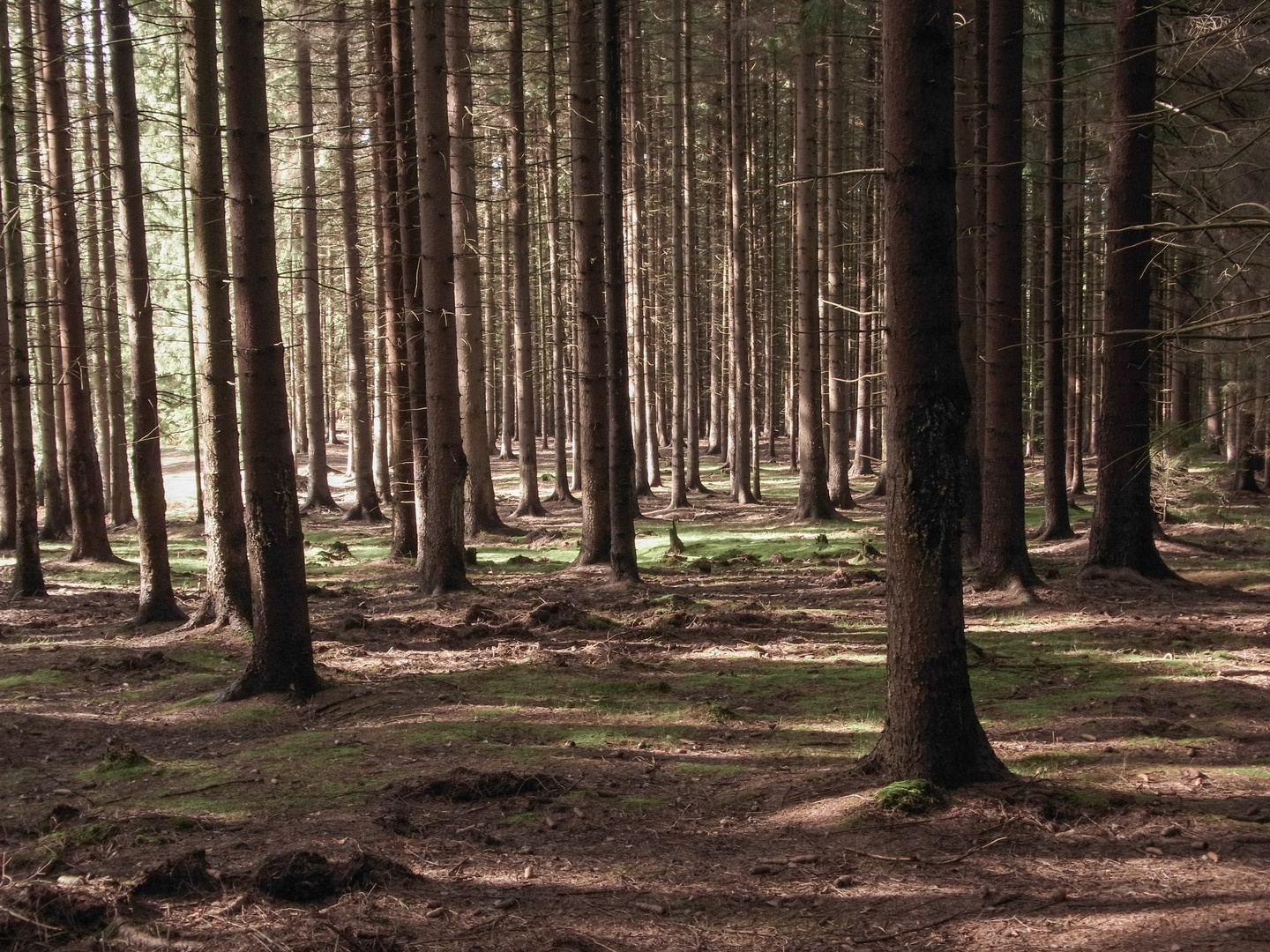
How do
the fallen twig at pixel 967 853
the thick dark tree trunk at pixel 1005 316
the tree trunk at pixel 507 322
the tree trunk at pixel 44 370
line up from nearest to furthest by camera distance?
the fallen twig at pixel 967 853, the thick dark tree trunk at pixel 1005 316, the tree trunk at pixel 44 370, the tree trunk at pixel 507 322

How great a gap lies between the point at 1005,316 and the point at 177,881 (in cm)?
1062

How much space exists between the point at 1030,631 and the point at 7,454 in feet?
48.2

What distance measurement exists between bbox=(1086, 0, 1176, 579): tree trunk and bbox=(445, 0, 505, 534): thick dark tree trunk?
8857 millimetres

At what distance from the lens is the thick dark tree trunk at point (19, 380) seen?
15078 mm

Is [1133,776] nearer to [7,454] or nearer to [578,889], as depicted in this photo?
[578,889]

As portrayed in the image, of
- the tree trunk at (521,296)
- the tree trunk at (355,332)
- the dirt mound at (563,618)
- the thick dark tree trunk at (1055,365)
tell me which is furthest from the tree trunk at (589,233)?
the tree trunk at (355,332)

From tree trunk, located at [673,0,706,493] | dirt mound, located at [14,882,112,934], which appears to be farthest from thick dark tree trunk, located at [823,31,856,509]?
dirt mound, located at [14,882,112,934]

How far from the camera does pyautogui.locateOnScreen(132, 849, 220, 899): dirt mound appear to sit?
5.08 m

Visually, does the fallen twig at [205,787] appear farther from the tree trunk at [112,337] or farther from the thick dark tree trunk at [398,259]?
the tree trunk at [112,337]

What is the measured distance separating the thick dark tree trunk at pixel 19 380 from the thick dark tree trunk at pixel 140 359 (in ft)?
11.3

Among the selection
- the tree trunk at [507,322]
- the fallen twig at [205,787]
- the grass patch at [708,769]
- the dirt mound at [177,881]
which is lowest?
the grass patch at [708,769]

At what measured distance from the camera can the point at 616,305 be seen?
1455 cm

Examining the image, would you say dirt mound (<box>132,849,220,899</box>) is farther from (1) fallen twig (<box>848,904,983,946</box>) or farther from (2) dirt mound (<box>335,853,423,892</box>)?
(1) fallen twig (<box>848,904,983,946</box>)

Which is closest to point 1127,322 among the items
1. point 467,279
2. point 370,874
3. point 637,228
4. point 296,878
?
point 370,874
